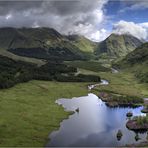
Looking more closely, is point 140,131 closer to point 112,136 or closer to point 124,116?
point 112,136

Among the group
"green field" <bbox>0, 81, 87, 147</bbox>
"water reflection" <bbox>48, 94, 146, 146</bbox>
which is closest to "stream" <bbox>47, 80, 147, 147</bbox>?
"water reflection" <bbox>48, 94, 146, 146</bbox>

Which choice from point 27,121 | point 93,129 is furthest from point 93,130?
point 27,121

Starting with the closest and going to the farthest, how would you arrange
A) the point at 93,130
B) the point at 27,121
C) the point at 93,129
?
1. the point at 93,130
2. the point at 93,129
3. the point at 27,121

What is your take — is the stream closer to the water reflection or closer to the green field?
the water reflection

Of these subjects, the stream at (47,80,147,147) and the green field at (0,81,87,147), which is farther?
the stream at (47,80,147,147)

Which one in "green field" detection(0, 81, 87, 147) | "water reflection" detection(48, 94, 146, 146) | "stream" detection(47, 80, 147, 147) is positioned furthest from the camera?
"water reflection" detection(48, 94, 146, 146)

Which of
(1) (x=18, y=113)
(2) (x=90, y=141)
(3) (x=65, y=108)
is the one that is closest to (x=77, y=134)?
(2) (x=90, y=141)

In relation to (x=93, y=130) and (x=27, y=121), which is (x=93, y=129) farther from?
(x=27, y=121)

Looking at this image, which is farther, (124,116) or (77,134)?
(124,116)
